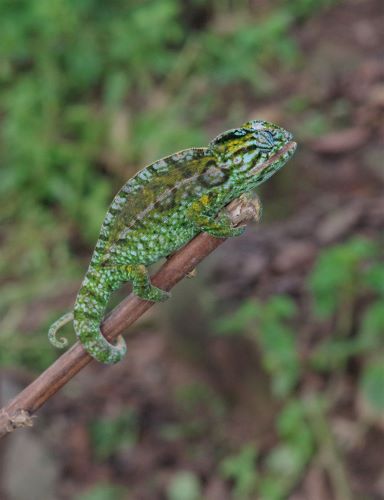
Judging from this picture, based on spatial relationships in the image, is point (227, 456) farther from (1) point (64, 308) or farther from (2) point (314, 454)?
(1) point (64, 308)

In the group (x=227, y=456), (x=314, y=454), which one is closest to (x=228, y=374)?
(x=227, y=456)

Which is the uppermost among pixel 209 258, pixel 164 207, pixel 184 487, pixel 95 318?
pixel 164 207

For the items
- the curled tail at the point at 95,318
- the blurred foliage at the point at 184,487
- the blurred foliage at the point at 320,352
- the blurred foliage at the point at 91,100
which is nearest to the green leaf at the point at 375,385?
the blurred foliage at the point at 320,352

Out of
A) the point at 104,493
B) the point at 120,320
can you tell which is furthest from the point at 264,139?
the point at 104,493

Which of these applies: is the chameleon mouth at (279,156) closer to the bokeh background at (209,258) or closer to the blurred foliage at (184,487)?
the bokeh background at (209,258)

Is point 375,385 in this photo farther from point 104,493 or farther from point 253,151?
point 253,151

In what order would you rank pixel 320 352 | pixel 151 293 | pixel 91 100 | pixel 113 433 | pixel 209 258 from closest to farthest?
1. pixel 151 293
2. pixel 320 352
3. pixel 113 433
4. pixel 209 258
5. pixel 91 100

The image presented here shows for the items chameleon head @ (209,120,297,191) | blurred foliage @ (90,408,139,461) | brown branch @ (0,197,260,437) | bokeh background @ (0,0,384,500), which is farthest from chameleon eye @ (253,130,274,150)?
blurred foliage @ (90,408,139,461)

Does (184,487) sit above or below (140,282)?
below
